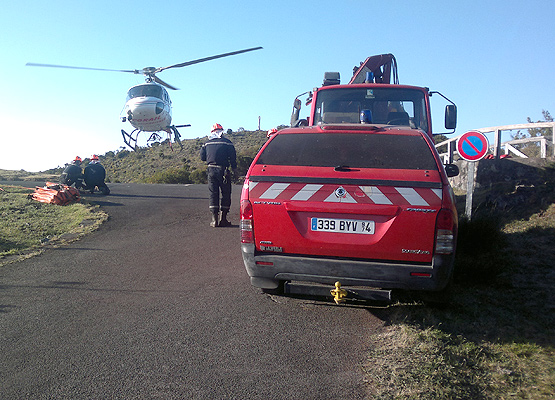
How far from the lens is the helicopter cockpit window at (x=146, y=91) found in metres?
27.3

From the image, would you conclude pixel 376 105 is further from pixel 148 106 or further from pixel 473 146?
pixel 148 106

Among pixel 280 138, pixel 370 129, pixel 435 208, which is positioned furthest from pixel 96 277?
pixel 435 208

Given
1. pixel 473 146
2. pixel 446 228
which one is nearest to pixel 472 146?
pixel 473 146

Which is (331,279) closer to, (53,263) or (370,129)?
(370,129)

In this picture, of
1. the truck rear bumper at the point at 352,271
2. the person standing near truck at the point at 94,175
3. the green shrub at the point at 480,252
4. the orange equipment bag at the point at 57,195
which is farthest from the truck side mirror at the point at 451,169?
the person standing near truck at the point at 94,175

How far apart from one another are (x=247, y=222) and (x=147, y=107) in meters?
24.0

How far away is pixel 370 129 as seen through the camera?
15.6ft

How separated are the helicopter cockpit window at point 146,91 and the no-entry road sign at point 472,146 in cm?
2208

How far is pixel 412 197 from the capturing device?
4016 millimetres

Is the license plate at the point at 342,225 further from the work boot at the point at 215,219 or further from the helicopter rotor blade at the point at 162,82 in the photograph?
the helicopter rotor blade at the point at 162,82

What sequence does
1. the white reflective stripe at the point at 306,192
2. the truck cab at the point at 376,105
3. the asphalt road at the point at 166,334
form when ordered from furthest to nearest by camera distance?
1. the truck cab at the point at 376,105
2. the white reflective stripe at the point at 306,192
3. the asphalt road at the point at 166,334

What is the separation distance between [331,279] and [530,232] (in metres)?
5.42

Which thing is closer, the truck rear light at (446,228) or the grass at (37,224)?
the truck rear light at (446,228)

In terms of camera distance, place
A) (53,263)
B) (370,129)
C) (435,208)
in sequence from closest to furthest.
→ (435,208) < (370,129) < (53,263)
